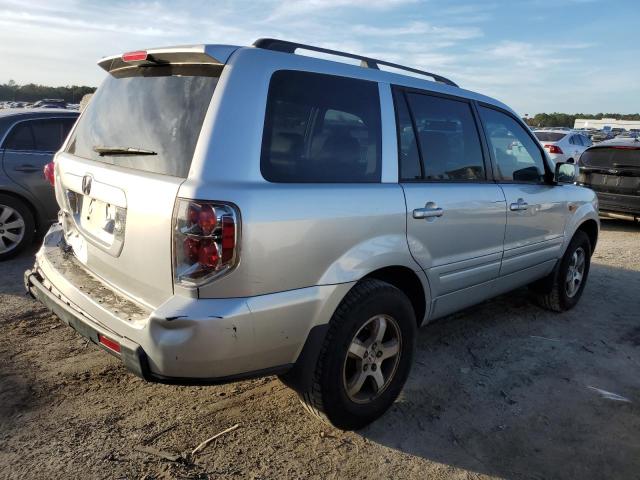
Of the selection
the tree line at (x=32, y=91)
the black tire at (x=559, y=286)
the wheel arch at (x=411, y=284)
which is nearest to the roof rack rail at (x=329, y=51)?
the wheel arch at (x=411, y=284)

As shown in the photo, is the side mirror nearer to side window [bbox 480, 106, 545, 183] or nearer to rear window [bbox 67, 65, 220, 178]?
side window [bbox 480, 106, 545, 183]

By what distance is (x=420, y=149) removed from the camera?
311 cm

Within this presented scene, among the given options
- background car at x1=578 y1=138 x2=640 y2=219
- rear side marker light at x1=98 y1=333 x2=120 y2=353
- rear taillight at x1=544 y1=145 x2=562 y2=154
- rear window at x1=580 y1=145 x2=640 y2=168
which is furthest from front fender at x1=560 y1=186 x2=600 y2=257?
rear taillight at x1=544 y1=145 x2=562 y2=154

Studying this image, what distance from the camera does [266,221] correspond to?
2158 millimetres

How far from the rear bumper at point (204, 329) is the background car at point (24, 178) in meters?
3.67

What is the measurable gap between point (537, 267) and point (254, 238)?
302 cm

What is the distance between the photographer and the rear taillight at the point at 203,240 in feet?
6.80

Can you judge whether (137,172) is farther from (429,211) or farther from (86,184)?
(429,211)

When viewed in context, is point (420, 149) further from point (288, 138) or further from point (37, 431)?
point (37, 431)

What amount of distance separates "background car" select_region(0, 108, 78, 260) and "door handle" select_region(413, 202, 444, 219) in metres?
4.42

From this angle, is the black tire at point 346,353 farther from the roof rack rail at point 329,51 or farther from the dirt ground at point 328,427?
the roof rack rail at point 329,51

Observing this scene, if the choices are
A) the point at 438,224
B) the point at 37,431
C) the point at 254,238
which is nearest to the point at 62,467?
the point at 37,431

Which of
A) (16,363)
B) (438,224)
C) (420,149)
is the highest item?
(420,149)

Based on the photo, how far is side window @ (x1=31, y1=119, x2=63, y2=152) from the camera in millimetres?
5930
